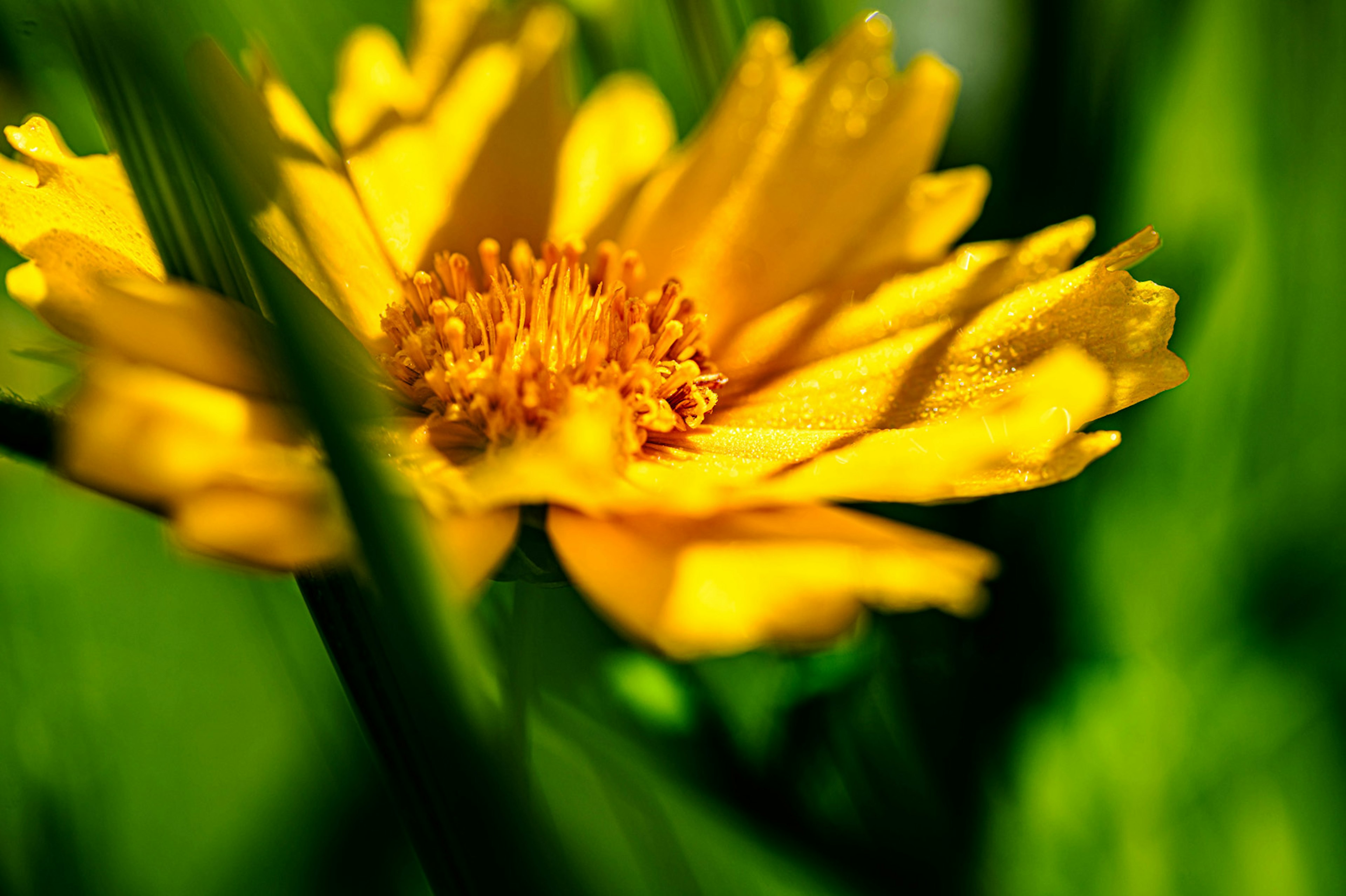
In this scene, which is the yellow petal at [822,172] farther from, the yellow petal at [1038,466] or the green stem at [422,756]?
the green stem at [422,756]

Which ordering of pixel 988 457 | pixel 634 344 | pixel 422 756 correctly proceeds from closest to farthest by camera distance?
pixel 422 756 < pixel 988 457 < pixel 634 344

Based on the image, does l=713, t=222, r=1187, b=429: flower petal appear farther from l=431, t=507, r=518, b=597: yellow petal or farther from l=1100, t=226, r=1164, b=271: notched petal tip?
l=431, t=507, r=518, b=597: yellow petal

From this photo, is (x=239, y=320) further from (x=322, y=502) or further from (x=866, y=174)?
(x=866, y=174)

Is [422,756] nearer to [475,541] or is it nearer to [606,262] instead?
[475,541]

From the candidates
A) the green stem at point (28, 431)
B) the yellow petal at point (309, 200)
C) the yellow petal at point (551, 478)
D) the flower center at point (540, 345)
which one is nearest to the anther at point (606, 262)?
the flower center at point (540, 345)

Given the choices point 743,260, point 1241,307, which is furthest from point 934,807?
point 1241,307

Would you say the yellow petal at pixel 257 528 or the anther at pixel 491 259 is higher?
the anther at pixel 491 259

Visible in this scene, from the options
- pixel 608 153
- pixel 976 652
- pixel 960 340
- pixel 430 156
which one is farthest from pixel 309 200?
pixel 976 652
